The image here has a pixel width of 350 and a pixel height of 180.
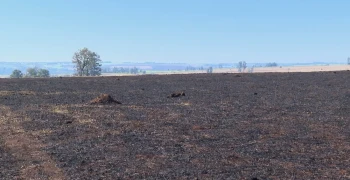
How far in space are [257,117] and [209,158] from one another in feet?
28.1

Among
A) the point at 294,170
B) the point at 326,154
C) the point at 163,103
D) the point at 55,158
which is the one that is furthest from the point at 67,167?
the point at 163,103

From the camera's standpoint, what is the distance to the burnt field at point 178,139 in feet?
38.8

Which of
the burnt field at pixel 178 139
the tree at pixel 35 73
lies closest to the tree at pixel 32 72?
the tree at pixel 35 73

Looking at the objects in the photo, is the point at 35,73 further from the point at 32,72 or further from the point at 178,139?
the point at 178,139

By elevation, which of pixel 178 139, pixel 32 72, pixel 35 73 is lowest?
pixel 35 73

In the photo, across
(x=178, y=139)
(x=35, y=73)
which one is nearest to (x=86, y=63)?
(x=35, y=73)

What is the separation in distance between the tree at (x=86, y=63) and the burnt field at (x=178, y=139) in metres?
105

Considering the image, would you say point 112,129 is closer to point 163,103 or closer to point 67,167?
point 67,167

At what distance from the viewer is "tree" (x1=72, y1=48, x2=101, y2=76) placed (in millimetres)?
131625

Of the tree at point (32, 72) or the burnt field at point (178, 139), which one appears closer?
the burnt field at point (178, 139)

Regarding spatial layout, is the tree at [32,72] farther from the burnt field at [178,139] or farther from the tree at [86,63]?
the burnt field at [178,139]

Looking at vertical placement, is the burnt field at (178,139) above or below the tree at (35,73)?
above

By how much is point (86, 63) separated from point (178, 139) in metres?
121

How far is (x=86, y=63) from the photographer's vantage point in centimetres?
13425
